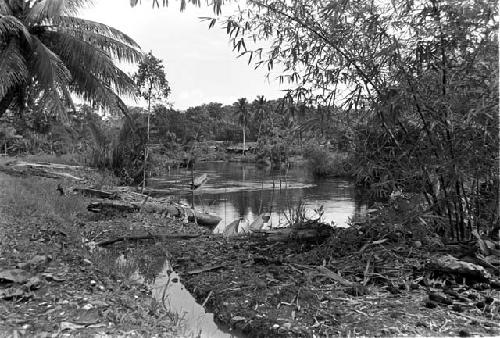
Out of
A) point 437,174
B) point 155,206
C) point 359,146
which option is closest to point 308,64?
point 359,146

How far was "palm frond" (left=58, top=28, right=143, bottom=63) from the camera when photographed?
11.3 m

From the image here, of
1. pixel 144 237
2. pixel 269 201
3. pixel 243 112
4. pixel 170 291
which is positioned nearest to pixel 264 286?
pixel 170 291

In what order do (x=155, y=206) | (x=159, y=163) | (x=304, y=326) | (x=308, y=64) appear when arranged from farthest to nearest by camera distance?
(x=159, y=163)
(x=155, y=206)
(x=308, y=64)
(x=304, y=326)

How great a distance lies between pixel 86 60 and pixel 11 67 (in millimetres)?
1690

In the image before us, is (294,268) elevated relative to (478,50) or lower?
lower

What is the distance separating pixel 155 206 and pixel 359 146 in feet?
21.0

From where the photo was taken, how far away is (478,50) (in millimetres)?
3840

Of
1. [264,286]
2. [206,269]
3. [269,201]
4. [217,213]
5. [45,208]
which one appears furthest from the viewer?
[269,201]

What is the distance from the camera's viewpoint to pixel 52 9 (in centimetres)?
1050

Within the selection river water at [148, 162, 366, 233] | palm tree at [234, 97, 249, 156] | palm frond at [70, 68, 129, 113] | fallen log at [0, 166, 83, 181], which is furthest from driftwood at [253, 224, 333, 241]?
palm tree at [234, 97, 249, 156]

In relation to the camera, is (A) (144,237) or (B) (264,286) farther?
(A) (144,237)

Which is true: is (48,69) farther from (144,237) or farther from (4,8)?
(144,237)

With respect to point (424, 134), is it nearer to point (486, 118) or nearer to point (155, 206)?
point (486, 118)

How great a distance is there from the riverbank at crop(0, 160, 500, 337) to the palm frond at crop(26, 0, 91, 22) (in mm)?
6240
